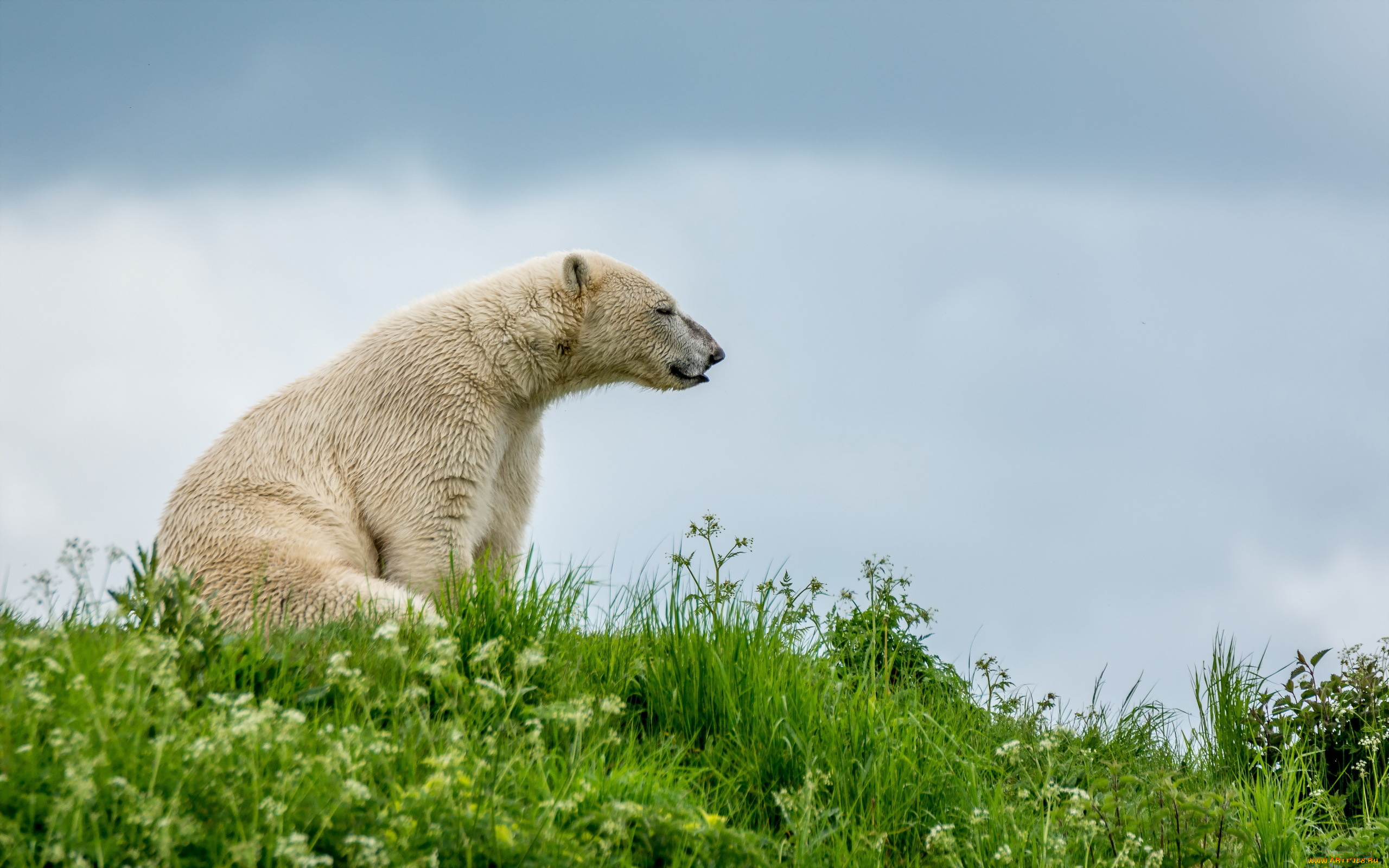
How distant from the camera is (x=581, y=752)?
14.3 ft

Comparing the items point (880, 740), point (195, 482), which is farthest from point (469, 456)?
point (880, 740)

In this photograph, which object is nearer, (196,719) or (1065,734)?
(196,719)

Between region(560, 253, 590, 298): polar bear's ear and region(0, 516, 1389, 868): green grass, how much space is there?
191cm

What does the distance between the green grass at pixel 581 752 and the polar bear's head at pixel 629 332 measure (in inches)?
61.8

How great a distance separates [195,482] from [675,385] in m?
3.13

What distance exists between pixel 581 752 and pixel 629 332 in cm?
363

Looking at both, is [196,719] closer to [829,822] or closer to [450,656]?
[450,656]

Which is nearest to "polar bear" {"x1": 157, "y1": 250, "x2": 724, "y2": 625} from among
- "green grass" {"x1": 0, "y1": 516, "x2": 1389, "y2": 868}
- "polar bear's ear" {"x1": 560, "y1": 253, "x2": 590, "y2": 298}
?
"polar bear's ear" {"x1": 560, "y1": 253, "x2": 590, "y2": 298}

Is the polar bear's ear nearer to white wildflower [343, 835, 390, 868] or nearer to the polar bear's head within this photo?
the polar bear's head

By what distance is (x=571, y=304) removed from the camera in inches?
284

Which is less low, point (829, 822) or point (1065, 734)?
point (1065, 734)

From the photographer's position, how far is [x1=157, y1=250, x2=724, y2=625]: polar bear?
20.7ft

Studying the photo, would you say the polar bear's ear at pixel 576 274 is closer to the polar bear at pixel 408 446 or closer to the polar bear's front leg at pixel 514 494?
the polar bear at pixel 408 446

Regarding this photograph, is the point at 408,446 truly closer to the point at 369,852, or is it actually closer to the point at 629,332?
the point at 629,332
